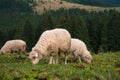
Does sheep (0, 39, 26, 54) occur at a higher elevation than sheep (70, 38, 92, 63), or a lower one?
lower

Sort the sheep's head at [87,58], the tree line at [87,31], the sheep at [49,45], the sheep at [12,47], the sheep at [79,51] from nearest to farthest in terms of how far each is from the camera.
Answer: the sheep at [49,45]
the sheep's head at [87,58]
the sheep at [79,51]
the sheep at [12,47]
the tree line at [87,31]

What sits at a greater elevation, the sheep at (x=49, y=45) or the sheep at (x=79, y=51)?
the sheep at (x=49, y=45)

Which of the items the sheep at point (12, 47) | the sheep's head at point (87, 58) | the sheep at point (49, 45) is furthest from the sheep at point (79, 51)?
the sheep at point (12, 47)

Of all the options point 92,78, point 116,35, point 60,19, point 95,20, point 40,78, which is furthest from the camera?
point 95,20

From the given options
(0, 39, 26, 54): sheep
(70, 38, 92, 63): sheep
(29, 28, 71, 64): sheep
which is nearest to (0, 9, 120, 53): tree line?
(0, 39, 26, 54): sheep

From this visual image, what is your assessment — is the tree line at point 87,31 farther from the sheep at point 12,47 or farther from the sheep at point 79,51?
the sheep at point 79,51

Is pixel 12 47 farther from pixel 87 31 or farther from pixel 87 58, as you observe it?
pixel 87 31

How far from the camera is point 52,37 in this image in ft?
63.9

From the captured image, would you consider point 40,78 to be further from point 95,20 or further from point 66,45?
point 95,20

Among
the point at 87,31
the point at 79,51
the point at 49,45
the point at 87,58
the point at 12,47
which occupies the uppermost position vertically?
the point at 49,45

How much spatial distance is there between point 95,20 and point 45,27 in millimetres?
14456

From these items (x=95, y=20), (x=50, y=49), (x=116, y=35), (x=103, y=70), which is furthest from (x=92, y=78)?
(x=95, y=20)

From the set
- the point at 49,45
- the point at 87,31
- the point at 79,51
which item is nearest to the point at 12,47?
the point at 79,51

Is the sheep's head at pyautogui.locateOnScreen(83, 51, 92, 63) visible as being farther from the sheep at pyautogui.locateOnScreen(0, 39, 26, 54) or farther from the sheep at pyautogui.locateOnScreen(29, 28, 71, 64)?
the sheep at pyautogui.locateOnScreen(0, 39, 26, 54)
